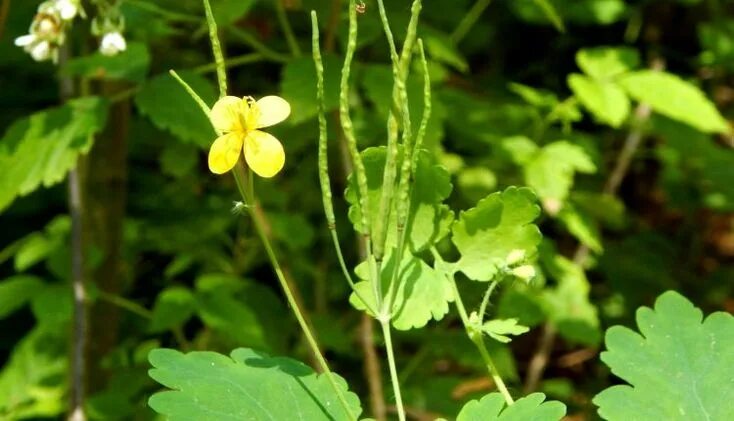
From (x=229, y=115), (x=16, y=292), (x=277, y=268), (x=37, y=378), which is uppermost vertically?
(x=16, y=292)

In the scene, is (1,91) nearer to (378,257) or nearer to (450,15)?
(450,15)

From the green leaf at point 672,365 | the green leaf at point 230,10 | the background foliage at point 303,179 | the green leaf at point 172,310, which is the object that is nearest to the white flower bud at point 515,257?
the green leaf at point 672,365

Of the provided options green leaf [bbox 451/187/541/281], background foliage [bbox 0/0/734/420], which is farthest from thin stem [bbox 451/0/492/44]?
green leaf [bbox 451/187/541/281]

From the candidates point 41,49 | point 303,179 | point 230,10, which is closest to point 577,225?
point 303,179

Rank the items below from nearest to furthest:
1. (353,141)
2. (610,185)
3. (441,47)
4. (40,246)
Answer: (353,141)
(441,47)
(40,246)
(610,185)

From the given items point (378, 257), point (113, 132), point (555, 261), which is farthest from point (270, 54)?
point (378, 257)

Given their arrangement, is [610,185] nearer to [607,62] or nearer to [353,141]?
[607,62]

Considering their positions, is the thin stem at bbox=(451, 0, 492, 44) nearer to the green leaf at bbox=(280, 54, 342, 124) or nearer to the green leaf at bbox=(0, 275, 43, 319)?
the green leaf at bbox=(280, 54, 342, 124)

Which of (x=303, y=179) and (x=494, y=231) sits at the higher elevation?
(x=303, y=179)
